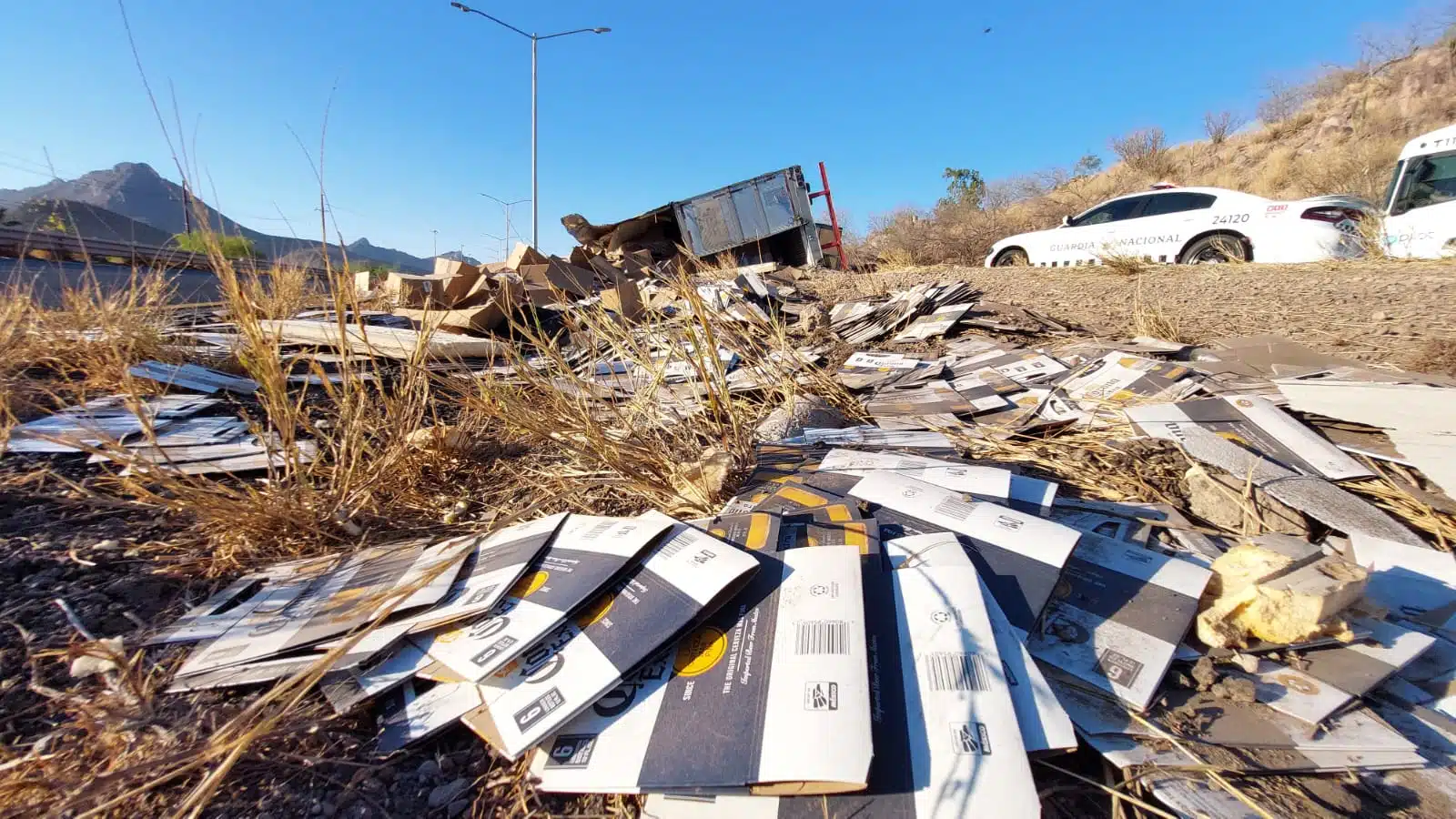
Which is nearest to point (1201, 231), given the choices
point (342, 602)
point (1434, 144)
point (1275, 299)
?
point (1434, 144)

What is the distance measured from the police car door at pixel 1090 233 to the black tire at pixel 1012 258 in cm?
45

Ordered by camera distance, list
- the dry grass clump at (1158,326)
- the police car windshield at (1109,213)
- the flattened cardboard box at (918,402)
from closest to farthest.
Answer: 1. the flattened cardboard box at (918,402)
2. the dry grass clump at (1158,326)
3. the police car windshield at (1109,213)

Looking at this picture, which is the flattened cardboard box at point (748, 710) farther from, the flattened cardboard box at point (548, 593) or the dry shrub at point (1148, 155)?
the dry shrub at point (1148, 155)

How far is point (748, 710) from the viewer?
0.92 metres

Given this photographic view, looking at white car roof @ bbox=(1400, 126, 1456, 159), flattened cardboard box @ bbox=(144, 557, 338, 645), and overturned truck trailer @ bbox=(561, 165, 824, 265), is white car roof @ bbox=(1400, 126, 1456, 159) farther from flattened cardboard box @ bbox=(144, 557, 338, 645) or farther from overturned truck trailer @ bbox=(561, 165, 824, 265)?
flattened cardboard box @ bbox=(144, 557, 338, 645)

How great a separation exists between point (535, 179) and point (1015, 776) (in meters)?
16.4

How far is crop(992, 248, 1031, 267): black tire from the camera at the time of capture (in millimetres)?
7957

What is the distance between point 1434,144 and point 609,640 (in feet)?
32.3

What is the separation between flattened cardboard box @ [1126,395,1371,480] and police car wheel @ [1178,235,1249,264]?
5.02 metres

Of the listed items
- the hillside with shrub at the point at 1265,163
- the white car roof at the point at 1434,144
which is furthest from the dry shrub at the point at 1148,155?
the white car roof at the point at 1434,144

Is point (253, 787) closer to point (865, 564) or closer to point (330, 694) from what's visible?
point (330, 694)

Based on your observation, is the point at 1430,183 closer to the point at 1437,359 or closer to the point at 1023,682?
the point at 1437,359

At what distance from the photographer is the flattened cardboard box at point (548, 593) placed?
1.05 metres

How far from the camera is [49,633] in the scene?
1148 millimetres
